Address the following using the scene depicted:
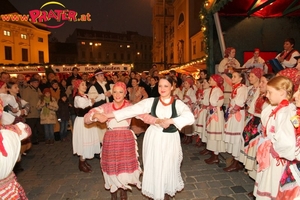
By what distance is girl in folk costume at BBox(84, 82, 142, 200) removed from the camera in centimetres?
389

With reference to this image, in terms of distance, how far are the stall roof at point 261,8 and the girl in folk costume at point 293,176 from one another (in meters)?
6.74

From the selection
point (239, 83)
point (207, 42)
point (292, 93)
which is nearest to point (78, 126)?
point (239, 83)

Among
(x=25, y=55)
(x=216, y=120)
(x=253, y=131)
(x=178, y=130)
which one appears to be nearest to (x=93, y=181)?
(x=178, y=130)

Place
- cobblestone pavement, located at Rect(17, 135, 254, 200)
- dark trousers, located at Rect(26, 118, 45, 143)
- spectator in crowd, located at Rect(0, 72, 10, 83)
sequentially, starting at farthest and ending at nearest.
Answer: dark trousers, located at Rect(26, 118, 45, 143), spectator in crowd, located at Rect(0, 72, 10, 83), cobblestone pavement, located at Rect(17, 135, 254, 200)

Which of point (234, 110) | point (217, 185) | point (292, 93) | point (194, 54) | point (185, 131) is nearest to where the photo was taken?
point (292, 93)

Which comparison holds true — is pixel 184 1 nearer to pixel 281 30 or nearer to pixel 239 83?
pixel 281 30

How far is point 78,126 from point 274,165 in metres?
4.11

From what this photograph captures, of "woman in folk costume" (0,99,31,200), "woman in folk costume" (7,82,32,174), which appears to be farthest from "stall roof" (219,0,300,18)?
"woman in folk costume" (0,99,31,200)

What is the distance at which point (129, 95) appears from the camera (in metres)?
9.16

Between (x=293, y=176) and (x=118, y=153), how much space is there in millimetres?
2516

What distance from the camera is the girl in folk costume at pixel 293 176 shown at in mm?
2525

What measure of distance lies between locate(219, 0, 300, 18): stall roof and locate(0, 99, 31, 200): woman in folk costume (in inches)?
330

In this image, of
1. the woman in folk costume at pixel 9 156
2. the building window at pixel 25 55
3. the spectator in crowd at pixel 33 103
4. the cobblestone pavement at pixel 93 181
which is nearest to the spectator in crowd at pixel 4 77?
the spectator in crowd at pixel 33 103

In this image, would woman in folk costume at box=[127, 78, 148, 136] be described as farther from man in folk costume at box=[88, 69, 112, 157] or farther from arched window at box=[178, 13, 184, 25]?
arched window at box=[178, 13, 184, 25]
